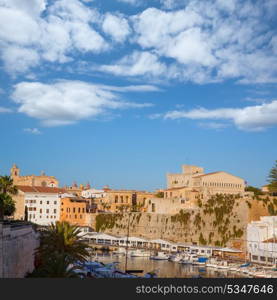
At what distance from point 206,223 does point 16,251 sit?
43665 mm

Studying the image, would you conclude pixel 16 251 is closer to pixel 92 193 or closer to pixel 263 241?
pixel 263 241

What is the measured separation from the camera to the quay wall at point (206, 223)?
5891cm

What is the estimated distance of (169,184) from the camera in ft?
333

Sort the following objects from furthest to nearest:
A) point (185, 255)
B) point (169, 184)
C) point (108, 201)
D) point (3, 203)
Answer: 1. point (169, 184)
2. point (108, 201)
3. point (185, 255)
4. point (3, 203)

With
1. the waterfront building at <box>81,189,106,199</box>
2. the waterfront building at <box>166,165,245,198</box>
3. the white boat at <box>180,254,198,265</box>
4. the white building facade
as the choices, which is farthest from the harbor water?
the waterfront building at <box>81,189,106,199</box>

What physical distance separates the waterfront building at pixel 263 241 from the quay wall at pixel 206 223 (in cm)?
273

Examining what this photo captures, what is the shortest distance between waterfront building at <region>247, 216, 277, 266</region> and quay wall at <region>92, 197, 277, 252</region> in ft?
8.94

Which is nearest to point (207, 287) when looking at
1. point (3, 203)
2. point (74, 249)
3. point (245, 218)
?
point (74, 249)

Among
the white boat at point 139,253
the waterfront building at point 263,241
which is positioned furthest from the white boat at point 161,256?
the waterfront building at point 263,241

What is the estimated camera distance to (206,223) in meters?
63.1

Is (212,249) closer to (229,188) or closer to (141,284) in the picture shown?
(229,188)

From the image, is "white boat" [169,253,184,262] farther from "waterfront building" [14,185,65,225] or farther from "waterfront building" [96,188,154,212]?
"waterfront building" [96,188,154,212]

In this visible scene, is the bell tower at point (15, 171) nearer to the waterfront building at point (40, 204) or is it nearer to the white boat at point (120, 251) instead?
the waterfront building at point (40, 204)

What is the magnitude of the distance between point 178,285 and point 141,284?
1281 millimetres
